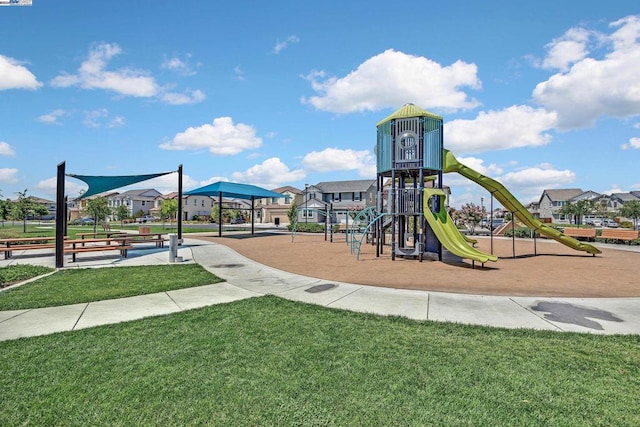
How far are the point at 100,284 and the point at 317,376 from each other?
749 cm

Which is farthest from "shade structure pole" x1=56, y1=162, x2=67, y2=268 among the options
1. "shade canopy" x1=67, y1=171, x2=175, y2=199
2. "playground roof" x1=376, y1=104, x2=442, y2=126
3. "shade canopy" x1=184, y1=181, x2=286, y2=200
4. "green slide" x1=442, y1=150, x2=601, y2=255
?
"green slide" x1=442, y1=150, x2=601, y2=255

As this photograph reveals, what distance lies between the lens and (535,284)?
31.0ft

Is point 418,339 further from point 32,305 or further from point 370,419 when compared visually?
point 32,305

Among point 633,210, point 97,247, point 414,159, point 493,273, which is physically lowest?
point 493,273

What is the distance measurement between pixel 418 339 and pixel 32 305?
739 centimetres

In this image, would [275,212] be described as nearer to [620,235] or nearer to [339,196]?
[339,196]

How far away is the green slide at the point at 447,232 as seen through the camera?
40.3ft

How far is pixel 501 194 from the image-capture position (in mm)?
15812

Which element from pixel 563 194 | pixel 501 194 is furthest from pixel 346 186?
pixel 563 194

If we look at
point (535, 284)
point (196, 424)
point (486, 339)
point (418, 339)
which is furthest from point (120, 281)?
point (535, 284)

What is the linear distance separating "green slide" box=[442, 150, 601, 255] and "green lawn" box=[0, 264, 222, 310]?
11.5 metres

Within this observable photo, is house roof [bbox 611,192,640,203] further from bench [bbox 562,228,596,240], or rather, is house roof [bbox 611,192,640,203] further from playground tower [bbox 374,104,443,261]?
playground tower [bbox 374,104,443,261]

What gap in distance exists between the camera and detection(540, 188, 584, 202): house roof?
8181 centimetres

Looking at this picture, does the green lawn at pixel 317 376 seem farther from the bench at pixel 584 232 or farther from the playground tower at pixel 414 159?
the bench at pixel 584 232
